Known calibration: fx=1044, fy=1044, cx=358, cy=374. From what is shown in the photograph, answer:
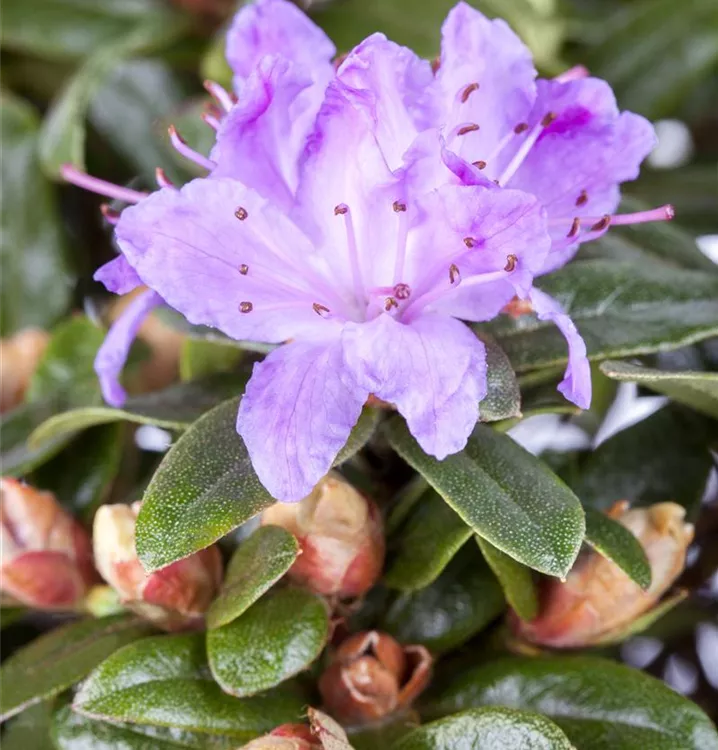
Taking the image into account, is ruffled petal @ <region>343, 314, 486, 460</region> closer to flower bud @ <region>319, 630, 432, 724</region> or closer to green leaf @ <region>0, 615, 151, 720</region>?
flower bud @ <region>319, 630, 432, 724</region>

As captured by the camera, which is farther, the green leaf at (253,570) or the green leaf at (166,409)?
the green leaf at (166,409)

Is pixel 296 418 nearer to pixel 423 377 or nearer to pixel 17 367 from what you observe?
pixel 423 377

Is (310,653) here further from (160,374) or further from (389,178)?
(160,374)

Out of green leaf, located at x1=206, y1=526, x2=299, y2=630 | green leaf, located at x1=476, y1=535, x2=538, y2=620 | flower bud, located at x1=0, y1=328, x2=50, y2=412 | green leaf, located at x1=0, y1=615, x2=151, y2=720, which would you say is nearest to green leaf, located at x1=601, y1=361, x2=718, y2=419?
green leaf, located at x1=476, y1=535, x2=538, y2=620

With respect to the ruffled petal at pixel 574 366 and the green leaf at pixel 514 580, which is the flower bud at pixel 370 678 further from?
the ruffled petal at pixel 574 366

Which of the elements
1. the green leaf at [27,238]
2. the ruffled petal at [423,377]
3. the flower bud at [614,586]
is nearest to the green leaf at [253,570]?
the ruffled petal at [423,377]
